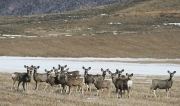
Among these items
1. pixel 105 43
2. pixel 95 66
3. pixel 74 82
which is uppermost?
pixel 105 43

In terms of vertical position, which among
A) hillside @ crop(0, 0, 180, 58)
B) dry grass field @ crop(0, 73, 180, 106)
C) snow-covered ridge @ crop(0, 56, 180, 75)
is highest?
hillside @ crop(0, 0, 180, 58)

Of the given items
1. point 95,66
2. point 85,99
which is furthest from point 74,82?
point 95,66

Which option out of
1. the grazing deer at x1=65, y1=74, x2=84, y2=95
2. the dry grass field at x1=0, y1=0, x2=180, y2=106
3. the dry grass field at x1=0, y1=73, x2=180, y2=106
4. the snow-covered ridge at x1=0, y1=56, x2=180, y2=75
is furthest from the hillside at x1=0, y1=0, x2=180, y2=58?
the dry grass field at x1=0, y1=73, x2=180, y2=106

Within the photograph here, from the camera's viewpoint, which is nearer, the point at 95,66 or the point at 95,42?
the point at 95,66

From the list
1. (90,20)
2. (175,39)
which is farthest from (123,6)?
(175,39)

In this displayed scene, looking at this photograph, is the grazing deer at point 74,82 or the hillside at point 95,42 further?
the hillside at point 95,42

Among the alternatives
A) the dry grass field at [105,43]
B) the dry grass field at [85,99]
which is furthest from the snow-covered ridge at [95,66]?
the dry grass field at [85,99]

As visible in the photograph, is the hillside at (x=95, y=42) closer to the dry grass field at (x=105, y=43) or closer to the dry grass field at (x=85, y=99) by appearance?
the dry grass field at (x=105, y=43)

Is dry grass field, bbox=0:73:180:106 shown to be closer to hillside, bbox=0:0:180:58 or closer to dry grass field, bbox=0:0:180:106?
dry grass field, bbox=0:0:180:106

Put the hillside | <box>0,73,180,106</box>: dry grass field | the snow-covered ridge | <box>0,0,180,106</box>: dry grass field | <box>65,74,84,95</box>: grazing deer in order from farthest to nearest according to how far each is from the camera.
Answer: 1. the hillside
2. the snow-covered ridge
3. <box>65,74,84,95</box>: grazing deer
4. <box>0,0,180,106</box>: dry grass field
5. <box>0,73,180,106</box>: dry grass field

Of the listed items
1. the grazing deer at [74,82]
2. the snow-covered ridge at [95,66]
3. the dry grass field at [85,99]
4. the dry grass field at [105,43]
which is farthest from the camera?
the snow-covered ridge at [95,66]

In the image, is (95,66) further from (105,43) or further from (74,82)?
(105,43)

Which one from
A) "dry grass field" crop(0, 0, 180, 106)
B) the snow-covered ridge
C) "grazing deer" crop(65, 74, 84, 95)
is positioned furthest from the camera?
the snow-covered ridge

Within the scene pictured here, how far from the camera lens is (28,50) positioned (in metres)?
65.7
